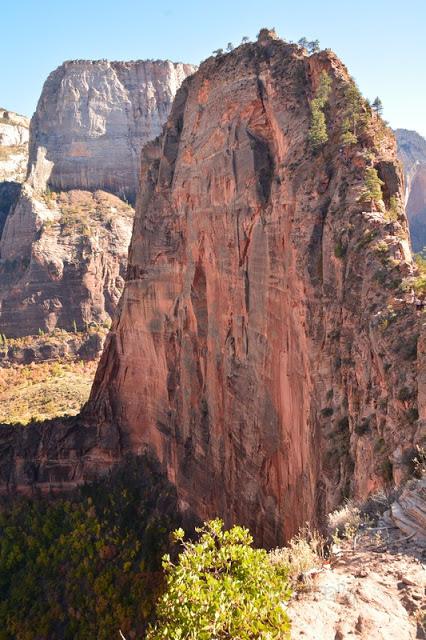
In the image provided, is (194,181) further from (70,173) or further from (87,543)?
(70,173)

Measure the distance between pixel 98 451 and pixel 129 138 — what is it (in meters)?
75.3

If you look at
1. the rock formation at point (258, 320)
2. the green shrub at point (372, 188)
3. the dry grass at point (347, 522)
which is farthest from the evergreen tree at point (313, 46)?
the dry grass at point (347, 522)

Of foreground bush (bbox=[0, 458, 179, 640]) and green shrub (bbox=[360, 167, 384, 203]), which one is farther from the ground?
green shrub (bbox=[360, 167, 384, 203])

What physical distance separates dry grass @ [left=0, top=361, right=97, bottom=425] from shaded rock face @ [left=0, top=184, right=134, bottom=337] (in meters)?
9.16

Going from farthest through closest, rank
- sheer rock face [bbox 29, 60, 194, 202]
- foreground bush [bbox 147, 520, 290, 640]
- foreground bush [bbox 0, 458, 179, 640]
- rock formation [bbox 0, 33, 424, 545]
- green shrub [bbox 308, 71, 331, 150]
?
sheer rock face [bbox 29, 60, 194, 202] → foreground bush [bbox 0, 458, 179, 640] → green shrub [bbox 308, 71, 331, 150] → rock formation [bbox 0, 33, 424, 545] → foreground bush [bbox 147, 520, 290, 640]

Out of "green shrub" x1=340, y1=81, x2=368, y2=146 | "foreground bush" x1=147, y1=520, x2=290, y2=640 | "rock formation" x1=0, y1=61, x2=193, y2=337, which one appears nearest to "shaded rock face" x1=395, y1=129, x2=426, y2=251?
"rock formation" x1=0, y1=61, x2=193, y2=337

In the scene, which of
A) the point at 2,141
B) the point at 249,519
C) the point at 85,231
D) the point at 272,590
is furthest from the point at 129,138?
the point at 272,590

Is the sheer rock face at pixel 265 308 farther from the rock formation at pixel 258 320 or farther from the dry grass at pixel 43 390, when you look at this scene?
the dry grass at pixel 43 390

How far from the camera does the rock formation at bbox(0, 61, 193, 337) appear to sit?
3346 inches

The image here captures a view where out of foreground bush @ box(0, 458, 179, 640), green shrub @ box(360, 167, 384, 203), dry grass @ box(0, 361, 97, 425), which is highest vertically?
green shrub @ box(360, 167, 384, 203)

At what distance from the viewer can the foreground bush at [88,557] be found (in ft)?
98.7

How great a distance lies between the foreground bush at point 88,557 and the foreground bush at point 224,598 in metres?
21.0

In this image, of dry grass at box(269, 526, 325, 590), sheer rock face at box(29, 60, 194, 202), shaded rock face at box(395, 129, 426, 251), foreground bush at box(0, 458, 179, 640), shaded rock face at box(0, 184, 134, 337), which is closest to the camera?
dry grass at box(269, 526, 325, 590)

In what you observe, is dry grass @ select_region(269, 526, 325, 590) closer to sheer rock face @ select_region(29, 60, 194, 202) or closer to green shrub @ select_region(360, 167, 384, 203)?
green shrub @ select_region(360, 167, 384, 203)
